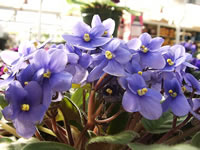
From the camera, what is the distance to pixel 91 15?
3.61 ft

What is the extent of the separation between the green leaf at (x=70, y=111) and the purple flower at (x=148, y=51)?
11 cm

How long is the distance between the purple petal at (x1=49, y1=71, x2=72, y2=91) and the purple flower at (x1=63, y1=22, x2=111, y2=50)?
5 cm

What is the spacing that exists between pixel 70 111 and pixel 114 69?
0.11 metres

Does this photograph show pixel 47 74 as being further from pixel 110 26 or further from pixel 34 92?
pixel 110 26

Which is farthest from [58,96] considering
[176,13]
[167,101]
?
[176,13]

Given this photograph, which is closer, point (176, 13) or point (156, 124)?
point (156, 124)

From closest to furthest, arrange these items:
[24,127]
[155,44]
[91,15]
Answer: [24,127], [155,44], [91,15]

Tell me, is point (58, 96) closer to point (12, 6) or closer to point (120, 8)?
point (120, 8)

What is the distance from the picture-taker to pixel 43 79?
0.27m

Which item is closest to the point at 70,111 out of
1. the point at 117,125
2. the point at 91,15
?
the point at 117,125

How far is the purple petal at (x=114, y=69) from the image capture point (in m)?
0.27

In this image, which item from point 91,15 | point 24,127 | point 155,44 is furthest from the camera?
point 91,15

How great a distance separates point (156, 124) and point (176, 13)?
1.98 meters

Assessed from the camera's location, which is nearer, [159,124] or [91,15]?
[159,124]
